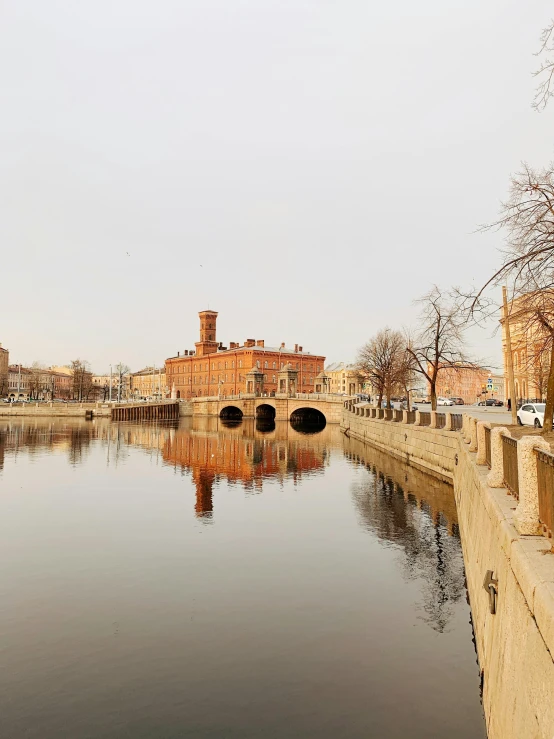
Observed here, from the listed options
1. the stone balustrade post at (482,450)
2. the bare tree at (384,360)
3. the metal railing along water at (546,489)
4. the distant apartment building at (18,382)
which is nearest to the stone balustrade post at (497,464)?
the metal railing along water at (546,489)

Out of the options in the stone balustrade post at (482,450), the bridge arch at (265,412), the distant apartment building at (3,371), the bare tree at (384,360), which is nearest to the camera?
the stone balustrade post at (482,450)

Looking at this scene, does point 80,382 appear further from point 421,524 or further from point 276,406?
point 421,524

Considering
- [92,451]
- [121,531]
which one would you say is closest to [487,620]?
[121,531]

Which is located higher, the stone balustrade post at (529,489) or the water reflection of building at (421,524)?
the stone balustrade post at (529,489)

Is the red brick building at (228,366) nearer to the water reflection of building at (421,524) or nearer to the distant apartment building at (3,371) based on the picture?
the distant apartment building at (3,371)

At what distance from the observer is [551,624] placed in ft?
15.6

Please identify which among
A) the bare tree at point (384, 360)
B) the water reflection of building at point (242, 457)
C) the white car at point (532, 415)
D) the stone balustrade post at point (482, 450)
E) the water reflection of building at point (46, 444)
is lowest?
the water reflection of building at point (242, 457)

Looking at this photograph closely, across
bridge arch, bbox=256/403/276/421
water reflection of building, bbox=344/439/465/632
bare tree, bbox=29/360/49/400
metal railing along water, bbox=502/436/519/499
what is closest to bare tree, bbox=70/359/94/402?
bare tree, bbox=29/360/49/400

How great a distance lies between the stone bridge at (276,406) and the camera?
90.1 m

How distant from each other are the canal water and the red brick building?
8739cm

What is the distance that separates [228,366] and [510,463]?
121 m

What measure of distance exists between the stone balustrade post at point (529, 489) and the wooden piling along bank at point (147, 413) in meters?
100

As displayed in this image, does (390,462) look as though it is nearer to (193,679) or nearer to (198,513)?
(198,513)

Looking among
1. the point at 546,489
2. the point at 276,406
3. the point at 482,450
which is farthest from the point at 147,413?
the point at 546,489
